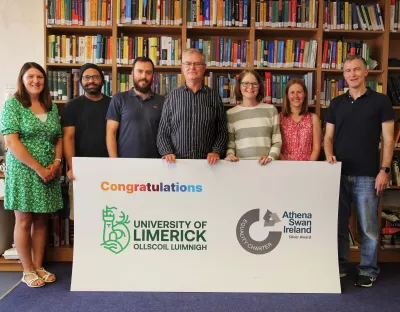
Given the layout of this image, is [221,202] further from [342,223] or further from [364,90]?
[364,90]

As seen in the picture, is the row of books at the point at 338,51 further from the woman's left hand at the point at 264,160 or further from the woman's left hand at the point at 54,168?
the woman's left hand at the point at 54,168

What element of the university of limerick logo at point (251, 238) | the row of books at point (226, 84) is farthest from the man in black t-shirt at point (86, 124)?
the university of limerick logo at point (251, 238)

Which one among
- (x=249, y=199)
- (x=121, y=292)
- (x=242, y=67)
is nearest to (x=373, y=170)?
(x=249, y=199)

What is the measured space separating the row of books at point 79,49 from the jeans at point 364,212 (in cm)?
251

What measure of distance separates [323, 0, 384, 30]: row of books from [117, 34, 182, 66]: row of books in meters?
1.49

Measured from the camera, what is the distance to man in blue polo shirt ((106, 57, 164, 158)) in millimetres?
3012

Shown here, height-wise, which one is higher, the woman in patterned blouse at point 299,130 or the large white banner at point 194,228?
the woman in patterned blouse at point 299,130

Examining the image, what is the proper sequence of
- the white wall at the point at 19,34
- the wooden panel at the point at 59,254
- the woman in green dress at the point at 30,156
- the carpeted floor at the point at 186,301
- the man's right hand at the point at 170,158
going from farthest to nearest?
the white wall at the point at 19,34, the wooden panel at the point at 59,254, the woman in green dress at the point at 30,156, the man's right hand at the point at 170,158, the carpeted floor at the point at 186,301

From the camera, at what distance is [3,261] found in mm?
3428

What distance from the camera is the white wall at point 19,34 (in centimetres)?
411

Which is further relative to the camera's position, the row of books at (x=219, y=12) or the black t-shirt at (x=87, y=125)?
the row of books at (x=219, y=12)

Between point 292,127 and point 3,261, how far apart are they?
9.09ft

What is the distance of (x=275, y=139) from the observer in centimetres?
302

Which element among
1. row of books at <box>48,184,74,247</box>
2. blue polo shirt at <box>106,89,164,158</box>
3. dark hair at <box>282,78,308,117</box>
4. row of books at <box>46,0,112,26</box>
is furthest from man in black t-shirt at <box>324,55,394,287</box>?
row of books at <box>48,184,74,247</box>
